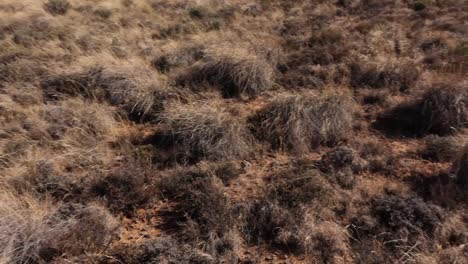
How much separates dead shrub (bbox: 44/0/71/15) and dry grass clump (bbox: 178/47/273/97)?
638cm

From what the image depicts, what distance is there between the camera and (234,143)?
6.07 metres

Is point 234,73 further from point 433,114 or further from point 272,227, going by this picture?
point 272,227

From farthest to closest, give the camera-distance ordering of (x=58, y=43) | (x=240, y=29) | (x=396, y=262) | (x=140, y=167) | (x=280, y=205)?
1. (x=240, y=29)
2. (x=58, y=43)
3. (x=140, y=167)
4. (x=280, y=205)
5. (x=396, y=262)

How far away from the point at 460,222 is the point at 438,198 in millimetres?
414

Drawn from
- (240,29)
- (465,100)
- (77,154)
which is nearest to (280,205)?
(77,154)

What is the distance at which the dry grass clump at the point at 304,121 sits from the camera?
625cm

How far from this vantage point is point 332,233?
4.55 m

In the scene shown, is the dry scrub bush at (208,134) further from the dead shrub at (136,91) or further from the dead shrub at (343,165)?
the dead shrub at (343,165)

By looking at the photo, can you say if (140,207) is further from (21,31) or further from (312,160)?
(21,31)

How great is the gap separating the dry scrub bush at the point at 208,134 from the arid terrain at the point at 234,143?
0.02 meters

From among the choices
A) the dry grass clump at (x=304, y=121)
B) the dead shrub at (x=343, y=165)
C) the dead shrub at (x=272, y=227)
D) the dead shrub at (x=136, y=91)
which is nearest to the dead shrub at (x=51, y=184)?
the dead shrub at (x=136, y=91)

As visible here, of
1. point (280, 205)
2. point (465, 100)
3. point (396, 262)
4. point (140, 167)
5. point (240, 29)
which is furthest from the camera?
point (240, 29)

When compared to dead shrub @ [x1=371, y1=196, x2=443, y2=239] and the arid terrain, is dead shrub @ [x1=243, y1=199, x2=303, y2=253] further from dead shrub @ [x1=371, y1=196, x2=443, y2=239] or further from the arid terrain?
dead shrub @ [x1=371, y1=196, x2=443, y2=239]

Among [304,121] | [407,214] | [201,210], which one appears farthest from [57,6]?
[407,214]
